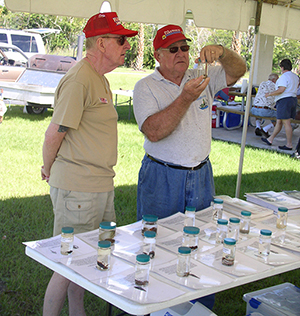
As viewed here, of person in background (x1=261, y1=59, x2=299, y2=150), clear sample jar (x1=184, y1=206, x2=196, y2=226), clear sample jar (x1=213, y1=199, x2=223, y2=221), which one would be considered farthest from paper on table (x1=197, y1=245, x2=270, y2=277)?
Result: person in background (x1=261, y1=59, x2=299, y2=150)

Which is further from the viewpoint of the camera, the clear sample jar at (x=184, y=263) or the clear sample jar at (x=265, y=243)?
the clear sample jar at (x=265, y=243)

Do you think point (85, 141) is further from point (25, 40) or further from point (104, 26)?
point (25, 40)

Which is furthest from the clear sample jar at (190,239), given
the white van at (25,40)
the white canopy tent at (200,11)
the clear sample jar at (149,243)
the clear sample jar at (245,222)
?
the white van at (25,40)

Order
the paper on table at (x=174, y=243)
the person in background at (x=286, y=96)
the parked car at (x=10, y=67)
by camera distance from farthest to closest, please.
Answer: the parked car at (x=10, y=67)
the person in background at (x=286, y=96)
the paper on table at (x=174, y=243)

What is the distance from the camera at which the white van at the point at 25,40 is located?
50.2ft

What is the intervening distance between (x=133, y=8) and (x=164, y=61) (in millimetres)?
528

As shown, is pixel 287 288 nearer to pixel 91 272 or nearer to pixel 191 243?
pixel 191 243

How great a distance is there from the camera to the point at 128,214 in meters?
4.50

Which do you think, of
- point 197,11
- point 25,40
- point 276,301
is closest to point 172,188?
point 276,301

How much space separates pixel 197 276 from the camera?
5.35 feet

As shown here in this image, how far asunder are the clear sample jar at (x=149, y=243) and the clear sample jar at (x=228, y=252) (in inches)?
12.4

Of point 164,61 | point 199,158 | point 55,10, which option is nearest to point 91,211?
point 199,158

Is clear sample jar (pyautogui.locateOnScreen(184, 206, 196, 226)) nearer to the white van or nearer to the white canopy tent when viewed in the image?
the white canopy tent

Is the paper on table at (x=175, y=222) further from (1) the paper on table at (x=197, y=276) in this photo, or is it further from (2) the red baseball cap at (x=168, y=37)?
(2) the red baseball cap at (x=168, y=37)
